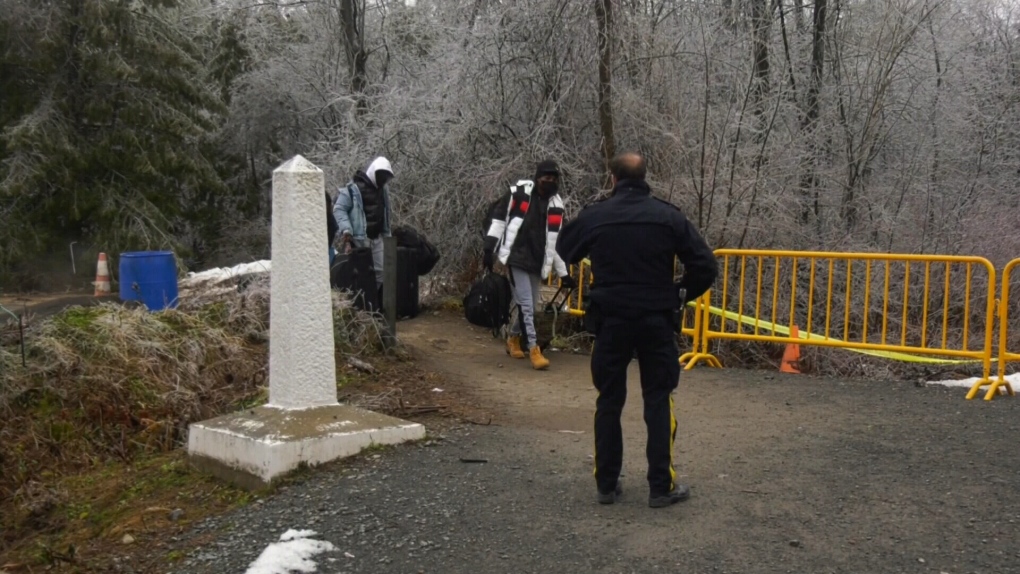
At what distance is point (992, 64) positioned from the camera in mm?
16703

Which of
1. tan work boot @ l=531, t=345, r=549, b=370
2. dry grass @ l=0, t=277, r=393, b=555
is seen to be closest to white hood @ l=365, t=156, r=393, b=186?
dry grass @ l=0, t=277, r=393, b=555

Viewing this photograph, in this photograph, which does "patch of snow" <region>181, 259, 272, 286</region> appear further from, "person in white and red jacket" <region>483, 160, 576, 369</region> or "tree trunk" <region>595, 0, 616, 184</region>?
"tree trunk" <region>595, 0, 616, 184</region>

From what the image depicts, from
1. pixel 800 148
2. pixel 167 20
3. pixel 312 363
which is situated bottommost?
pixel 312 363

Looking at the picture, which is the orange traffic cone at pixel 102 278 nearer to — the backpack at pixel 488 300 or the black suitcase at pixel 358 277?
the black suitcase at pixel 358 277

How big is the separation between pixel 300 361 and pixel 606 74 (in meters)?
6.60

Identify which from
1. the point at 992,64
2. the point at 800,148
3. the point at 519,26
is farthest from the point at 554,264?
the point at 992,64

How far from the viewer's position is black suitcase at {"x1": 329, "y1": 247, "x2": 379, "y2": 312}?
965 cm

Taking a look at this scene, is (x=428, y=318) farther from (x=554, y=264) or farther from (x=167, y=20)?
(x=167, y=20)

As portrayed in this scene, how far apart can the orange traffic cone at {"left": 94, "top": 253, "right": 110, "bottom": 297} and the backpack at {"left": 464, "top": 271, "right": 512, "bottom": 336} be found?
29.6 feet

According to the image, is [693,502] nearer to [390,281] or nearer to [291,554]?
[291,554]

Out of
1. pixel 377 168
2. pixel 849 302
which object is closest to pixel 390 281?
pixel 377 168

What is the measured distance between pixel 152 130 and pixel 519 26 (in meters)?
11.0

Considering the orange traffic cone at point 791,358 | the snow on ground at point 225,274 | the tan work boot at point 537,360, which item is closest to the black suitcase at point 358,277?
the tan work boot at point 537,360

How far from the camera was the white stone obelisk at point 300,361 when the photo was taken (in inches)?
236
